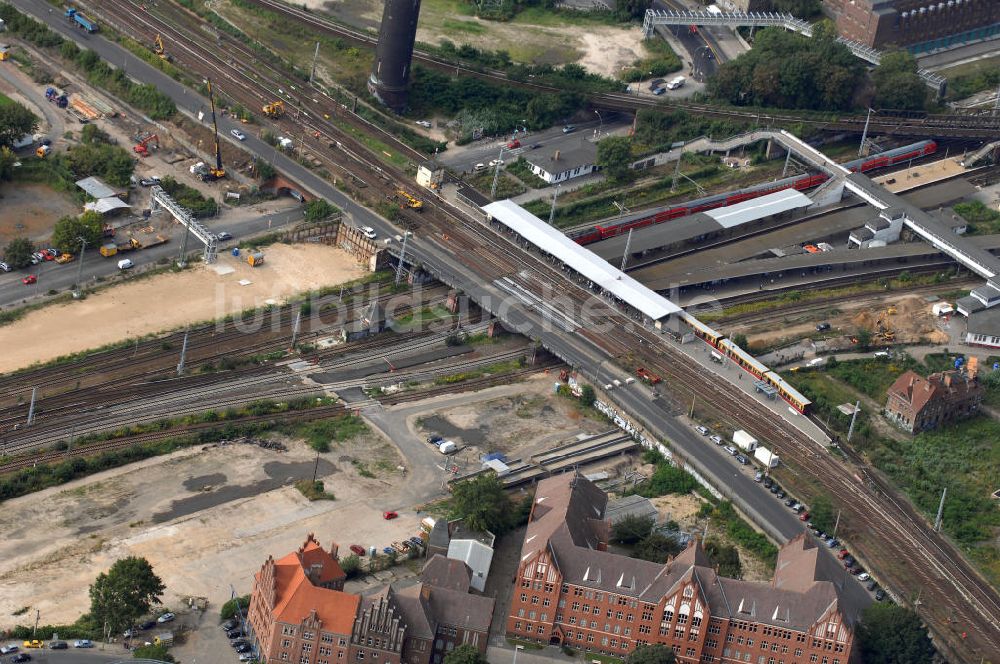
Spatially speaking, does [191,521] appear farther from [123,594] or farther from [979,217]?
[979,217]

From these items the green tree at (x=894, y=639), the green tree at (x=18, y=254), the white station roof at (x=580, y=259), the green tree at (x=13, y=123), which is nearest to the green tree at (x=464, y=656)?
the green tree at (x=894, y=639)

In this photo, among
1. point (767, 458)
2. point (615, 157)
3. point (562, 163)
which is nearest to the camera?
point (767, 458)

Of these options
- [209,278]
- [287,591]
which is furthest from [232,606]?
[209,278]

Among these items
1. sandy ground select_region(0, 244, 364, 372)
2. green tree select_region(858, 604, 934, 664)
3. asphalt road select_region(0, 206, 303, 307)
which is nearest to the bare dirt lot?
sandy ground select_region(0, 244, 364, 372)

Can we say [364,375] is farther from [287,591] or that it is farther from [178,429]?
[287,591]

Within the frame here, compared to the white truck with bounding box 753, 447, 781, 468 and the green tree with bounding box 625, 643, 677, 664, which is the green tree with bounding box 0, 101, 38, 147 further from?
the green tree with bounding box 625, 643, 677, 664

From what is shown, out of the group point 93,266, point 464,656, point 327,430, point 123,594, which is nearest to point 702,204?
point 327,430

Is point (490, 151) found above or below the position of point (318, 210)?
above
